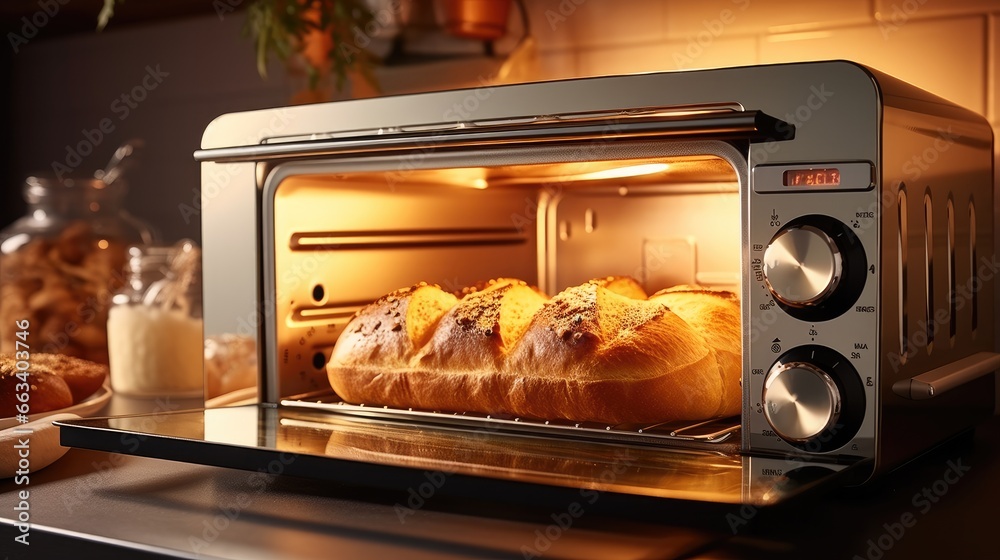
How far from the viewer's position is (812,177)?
2.55 feet

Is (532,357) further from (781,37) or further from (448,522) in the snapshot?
(781,37)

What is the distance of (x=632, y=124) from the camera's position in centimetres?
82

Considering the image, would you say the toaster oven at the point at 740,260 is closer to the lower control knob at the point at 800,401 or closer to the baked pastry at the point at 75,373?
the lower control knob at the point at 800,401

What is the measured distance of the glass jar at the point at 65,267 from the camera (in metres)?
1.59

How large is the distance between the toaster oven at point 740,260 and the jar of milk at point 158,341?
34 centimetres

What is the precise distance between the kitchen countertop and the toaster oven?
0.13 feet

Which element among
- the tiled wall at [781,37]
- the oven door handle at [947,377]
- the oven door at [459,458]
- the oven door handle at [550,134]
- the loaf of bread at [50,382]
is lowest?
the oven door at [459,458]

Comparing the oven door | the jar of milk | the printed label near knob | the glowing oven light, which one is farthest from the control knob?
the jar of milk

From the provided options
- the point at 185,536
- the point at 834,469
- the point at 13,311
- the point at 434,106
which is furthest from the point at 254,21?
the point at 834,469

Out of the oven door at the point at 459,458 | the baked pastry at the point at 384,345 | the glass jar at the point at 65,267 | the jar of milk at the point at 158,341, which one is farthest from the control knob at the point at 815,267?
the glass jar at the point at 65,267

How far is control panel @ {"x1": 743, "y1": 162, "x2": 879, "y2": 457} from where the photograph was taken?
76 cm

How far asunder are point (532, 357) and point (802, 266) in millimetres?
261

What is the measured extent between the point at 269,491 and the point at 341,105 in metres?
0.37

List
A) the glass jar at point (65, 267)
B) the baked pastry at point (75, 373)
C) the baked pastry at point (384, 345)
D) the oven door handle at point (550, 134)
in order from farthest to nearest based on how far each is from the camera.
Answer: the glass jar at point (65, 267), the baked pastry at point (75, 373), the baked pastry at point (384, 345), the oven door handle at point (550, 134)
